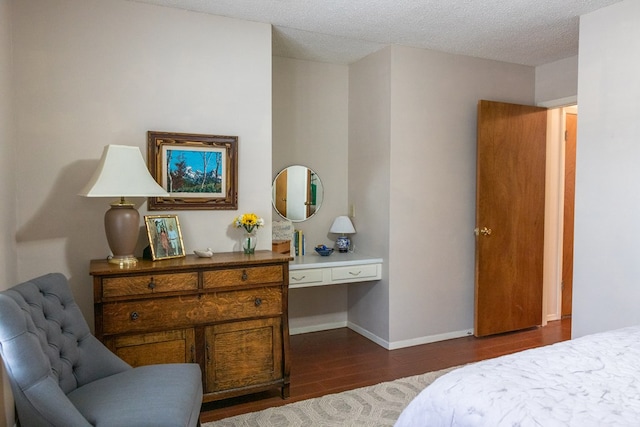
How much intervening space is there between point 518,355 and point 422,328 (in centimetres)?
234

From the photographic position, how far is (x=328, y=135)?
429 centimetres

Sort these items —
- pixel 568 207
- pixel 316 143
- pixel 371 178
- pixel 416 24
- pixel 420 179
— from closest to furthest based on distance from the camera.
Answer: pixel 416 24, pixel 420 179, pixel 371 178, pixel 316 143, pixel 568 207

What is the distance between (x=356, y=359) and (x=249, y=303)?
1.27m

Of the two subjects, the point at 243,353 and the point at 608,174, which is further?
the point at 608,174

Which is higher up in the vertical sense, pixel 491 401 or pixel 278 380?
pixel 491 401

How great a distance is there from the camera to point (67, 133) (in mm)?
2742

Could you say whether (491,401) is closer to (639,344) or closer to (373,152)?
(639,344)

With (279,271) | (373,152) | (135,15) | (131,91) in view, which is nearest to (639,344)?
(279,271)

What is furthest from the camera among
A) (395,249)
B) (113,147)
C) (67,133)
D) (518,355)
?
(395,249)

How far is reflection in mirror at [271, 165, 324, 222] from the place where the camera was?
163 inches

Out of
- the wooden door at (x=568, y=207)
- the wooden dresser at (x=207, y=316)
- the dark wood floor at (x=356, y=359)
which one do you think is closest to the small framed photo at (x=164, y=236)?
the wooden dresser at (x=207, y=316)

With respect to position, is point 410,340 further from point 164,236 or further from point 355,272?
point 164,236

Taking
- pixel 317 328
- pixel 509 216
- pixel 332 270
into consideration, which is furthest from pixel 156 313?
pixel 509 216

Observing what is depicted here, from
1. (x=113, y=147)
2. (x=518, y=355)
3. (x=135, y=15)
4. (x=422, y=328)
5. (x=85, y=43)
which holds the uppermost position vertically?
(x=135, y=15)
